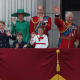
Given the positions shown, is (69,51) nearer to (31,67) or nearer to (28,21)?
(31,67)

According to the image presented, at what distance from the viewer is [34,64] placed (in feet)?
17.7

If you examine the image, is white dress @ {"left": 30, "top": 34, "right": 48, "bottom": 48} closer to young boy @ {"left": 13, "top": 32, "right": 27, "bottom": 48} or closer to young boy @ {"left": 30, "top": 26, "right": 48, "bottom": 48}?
young boy @ {"left": 30, "top": 26, "right": 48, "bottom": 48}

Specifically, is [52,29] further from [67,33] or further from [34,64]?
[34,64]

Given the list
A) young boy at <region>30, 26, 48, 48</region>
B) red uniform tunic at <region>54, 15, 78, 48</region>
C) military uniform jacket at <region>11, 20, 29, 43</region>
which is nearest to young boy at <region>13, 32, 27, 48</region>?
young boy at <region>30, 26, 48, 48</region>

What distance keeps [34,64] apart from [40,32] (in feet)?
2.93

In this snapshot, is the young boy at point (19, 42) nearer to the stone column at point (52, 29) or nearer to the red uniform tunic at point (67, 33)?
the red uniform tunic at point (67, 33)

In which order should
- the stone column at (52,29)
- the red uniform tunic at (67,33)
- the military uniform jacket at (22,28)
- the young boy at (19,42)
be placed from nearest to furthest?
1. the young boy at (19,42)
2. the red uniform tunic at (67,33)
3. the military uniform jacket at (22,28)
4. the stone column at (52,29)

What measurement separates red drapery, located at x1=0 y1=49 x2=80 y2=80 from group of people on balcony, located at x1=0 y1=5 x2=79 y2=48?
0.40 metres

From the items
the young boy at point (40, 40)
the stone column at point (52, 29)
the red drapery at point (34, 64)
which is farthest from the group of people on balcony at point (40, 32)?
the stone column at point (52, 29)

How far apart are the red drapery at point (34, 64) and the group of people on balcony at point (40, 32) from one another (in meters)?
0.40

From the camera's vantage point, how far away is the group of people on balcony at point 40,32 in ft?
19.4

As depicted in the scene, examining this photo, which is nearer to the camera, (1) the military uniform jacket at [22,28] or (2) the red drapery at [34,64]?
(2) the red drapery at [34,64]

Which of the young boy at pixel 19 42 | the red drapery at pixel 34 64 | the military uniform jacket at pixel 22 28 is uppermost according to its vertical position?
the military uniform jacket at pixel 22 28

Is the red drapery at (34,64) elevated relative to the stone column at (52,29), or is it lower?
lower
